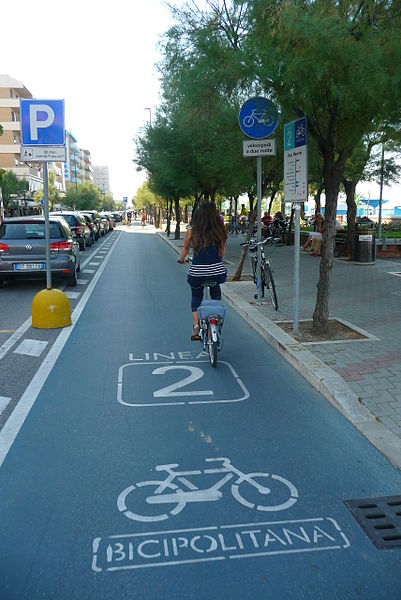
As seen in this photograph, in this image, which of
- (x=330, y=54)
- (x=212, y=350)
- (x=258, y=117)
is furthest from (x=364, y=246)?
(x=212, y=350)

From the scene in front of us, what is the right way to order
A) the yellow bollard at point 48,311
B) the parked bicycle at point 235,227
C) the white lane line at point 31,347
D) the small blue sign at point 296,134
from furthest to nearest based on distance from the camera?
the parked bicycle at point 235,227 → the yellow bollard at point 48,311 → the white lane line at point 31,347 → the small blue sign at point 296,134

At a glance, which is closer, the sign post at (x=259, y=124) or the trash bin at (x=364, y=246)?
the sign post at (x=259, y=124)

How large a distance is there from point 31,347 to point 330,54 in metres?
5.08

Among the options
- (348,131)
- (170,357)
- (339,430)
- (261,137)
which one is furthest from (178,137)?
(339,430)

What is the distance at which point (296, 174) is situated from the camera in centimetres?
718

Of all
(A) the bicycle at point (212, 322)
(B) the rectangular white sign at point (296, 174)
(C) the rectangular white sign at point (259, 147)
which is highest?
(C) the rectangular white sign at point (259, 147)

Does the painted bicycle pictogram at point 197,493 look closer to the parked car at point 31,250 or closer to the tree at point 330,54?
the tree at point 330,54

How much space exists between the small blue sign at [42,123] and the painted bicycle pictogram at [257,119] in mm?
2985

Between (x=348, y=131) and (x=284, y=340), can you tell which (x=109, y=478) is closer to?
(x=284, y=340)

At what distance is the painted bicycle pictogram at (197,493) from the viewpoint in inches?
133

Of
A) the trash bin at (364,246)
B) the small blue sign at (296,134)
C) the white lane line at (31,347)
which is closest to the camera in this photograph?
the small blue sign at (296,134)

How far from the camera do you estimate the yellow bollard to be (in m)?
8.59

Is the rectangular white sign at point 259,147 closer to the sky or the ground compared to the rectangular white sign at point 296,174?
closer to the sky

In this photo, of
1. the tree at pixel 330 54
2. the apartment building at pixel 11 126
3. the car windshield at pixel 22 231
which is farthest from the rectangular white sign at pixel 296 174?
the apartment building at pixel 11 126
